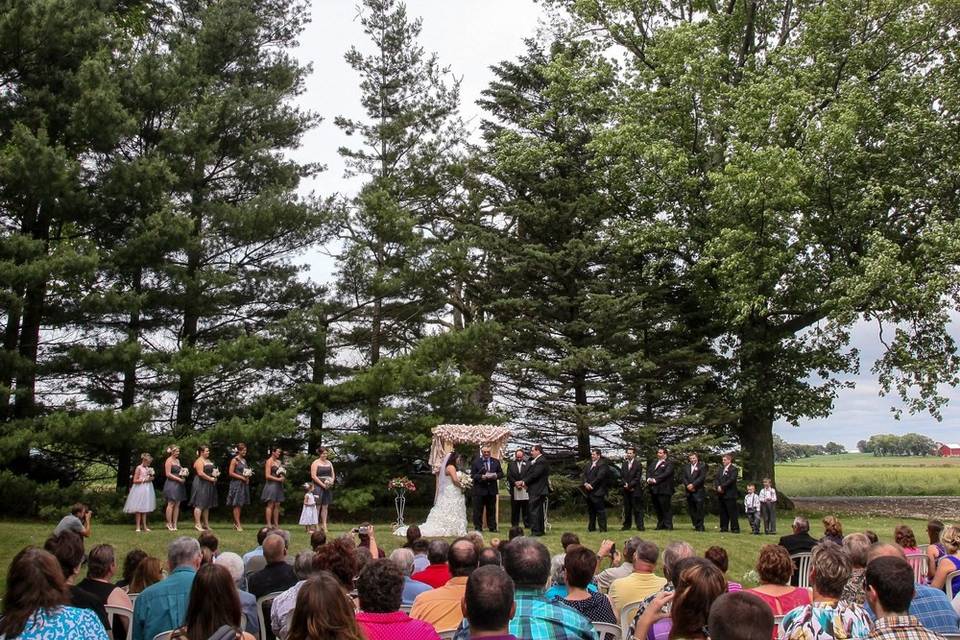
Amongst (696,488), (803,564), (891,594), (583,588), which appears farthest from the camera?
(696,488)

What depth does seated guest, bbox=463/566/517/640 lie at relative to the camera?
11.5 feet

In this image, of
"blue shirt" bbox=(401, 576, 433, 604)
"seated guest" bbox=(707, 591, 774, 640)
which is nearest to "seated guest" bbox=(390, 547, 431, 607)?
"blue shirt" bbox=(401, 576, 433, 604)

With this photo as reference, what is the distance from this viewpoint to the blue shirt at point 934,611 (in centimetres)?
547

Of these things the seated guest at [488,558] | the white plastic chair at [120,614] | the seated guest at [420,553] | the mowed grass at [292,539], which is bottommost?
the mowed grass at [292,539]

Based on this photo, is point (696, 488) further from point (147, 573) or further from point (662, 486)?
point (147, 573)

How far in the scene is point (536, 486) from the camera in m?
16.9

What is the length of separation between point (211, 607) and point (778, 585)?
3391 millimetres

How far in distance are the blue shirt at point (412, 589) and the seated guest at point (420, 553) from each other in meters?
1.37

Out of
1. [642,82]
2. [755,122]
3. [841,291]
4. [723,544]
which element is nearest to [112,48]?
[642,82]

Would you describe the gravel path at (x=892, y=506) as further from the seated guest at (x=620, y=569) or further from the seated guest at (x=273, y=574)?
the seated guest at (x=273, y=574)

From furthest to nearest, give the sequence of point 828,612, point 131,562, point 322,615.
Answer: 1. point 131,562
2. point 828,612
3. point 322,615

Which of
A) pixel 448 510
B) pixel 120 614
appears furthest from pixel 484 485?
pixel 120 614

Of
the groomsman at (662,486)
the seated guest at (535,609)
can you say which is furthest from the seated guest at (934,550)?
the groomsman at (662,486)

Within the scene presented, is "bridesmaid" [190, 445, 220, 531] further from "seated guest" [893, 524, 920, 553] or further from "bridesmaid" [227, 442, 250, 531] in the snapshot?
"seated guest" [893, 524, 920, 553]
